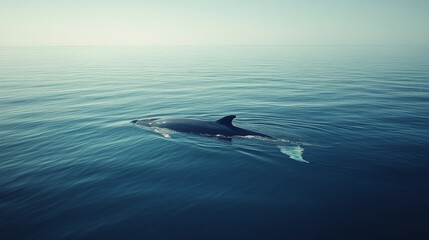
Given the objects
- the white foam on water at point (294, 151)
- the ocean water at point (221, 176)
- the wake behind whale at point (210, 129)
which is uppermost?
the wake behind whale at point (210, 129)

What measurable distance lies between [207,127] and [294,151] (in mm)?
4547

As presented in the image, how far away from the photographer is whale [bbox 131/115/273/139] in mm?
13602

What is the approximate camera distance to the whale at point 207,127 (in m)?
13.6

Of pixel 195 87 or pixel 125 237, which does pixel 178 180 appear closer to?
pixel 125 237

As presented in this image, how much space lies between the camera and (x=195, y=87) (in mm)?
32281

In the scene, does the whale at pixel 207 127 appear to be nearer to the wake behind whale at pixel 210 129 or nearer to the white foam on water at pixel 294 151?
the wake behind whale at pixel 210 129

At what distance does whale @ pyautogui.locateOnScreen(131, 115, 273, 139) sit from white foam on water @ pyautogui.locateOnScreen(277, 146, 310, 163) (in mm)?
1453

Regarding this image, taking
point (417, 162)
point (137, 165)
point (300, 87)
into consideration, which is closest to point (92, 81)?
point (300, 87)

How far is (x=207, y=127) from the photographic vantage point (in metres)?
14.1

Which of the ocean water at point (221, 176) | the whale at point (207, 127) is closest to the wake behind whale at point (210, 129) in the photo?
the whale at point (207, 127)

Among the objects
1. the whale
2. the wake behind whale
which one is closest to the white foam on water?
the wake behind whale

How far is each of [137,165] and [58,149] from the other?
185 inches

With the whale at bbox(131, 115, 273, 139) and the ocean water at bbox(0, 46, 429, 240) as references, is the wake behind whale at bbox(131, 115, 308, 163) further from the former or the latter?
the ocean water at bbox(0, 46, 429, 240)

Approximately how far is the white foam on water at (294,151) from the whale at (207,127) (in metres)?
1.45
